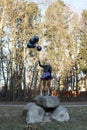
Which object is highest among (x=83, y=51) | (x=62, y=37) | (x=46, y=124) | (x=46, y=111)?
(x=62, y=37)

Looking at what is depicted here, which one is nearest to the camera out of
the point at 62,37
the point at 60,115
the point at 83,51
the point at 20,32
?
the point at 60,115

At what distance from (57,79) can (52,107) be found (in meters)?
32.1

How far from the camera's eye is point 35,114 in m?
14.6

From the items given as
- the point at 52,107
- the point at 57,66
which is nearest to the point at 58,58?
the point at 57,66

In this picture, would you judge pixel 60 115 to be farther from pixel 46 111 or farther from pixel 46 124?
pixel 46 124

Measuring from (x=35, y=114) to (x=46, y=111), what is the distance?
1056mm

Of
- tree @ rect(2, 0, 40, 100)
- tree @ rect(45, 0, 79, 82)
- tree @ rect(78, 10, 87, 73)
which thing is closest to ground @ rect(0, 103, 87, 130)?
tree @ rect(2, 0, 40, 100)

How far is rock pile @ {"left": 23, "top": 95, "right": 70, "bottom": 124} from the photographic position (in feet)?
47.9

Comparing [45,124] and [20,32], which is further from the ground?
[20,32]

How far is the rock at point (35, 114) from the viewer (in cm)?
1443

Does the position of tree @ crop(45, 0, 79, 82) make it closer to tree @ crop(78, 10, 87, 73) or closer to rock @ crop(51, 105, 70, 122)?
tree @ crop(78, 10, 87, 73)

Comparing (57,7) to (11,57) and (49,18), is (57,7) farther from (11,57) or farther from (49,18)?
(11,57)

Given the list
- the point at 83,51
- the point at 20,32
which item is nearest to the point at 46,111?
the point at 20,32

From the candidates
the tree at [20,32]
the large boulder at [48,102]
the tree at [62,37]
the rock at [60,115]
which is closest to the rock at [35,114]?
the large boulder at [48,102]
